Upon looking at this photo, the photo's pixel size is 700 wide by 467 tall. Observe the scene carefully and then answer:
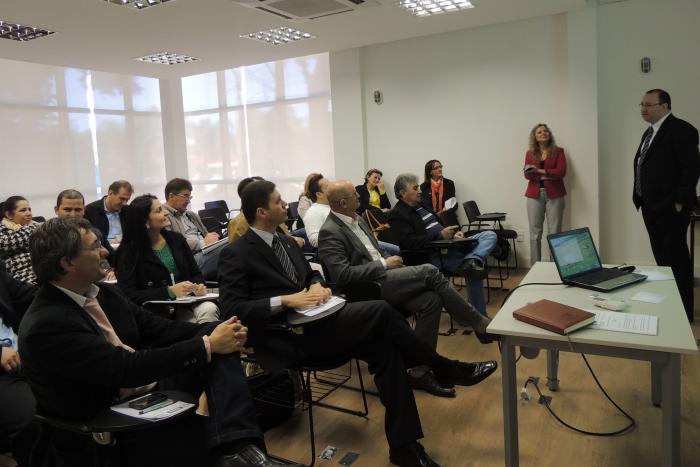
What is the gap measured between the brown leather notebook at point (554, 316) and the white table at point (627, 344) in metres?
0.02

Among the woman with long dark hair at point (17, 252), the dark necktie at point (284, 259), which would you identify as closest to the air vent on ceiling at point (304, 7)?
the woman with long dark hair at point (17, 252)

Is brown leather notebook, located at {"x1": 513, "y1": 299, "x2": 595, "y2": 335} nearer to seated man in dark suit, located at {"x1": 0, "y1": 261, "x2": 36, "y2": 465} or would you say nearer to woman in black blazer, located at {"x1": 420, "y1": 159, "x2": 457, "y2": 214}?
seated man in dark suit, located at {"x1": 0, "y1": 261, "x2": 36, "y2": 465}

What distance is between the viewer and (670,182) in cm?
388

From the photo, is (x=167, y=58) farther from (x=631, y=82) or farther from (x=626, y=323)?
(x=626, y=323)

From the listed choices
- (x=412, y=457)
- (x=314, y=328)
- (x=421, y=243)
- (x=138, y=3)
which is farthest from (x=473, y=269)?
(x=138, y=3)

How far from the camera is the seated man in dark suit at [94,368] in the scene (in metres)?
1.55

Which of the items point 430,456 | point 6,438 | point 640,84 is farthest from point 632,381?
point 640,84

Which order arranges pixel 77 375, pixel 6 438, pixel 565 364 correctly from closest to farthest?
pixel 77 375 < pixel 6 438 < pixel 565 364

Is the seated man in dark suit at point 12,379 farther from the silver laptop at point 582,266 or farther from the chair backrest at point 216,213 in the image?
the chair backrest at point 216,213

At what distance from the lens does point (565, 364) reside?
3.30 meters

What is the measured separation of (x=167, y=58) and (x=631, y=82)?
583 centimetres

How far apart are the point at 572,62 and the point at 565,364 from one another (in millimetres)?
3913

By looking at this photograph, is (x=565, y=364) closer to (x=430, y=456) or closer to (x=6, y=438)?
(x=430, y=456)

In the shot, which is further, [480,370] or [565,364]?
[565,364]
